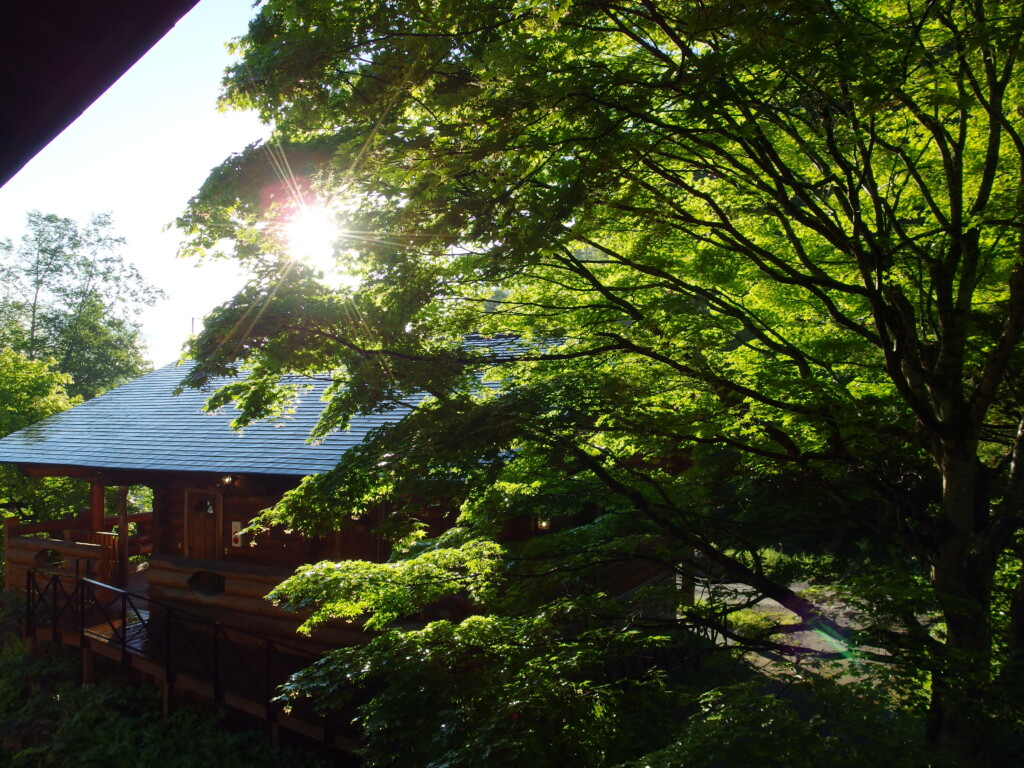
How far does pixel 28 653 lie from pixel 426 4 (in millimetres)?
15415

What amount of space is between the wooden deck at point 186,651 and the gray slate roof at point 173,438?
7.74 feet

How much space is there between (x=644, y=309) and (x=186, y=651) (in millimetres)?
10168

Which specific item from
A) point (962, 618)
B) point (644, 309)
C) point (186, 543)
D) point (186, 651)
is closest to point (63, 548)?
point (186, 543)

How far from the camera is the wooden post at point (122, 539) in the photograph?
1373 centimetres

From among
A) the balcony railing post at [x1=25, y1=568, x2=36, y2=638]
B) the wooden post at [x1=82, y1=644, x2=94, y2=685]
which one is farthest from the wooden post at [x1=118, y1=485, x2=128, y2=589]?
the wooden post at [x1=82, y1=644, x2=94, y2=685]

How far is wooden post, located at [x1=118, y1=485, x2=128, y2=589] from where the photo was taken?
13.7 meters

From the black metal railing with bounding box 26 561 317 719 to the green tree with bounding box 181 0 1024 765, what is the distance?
4489mm

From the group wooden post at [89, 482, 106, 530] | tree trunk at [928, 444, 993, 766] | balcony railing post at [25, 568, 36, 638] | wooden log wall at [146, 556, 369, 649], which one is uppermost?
tree trunk at [928, 444, 993, 766]

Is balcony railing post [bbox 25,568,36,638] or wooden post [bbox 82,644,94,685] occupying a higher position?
balcony railing post [bbox 25,568,36,638]

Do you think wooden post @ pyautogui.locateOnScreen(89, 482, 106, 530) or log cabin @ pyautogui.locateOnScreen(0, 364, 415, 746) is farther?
wooden post @ pyautogui.locateOnScreen(89, 482, 106, 530)

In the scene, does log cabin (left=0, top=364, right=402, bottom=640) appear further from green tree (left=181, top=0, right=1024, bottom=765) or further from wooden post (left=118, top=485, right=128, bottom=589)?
green tree (left=181, top=0, right=1024, bottom=765)

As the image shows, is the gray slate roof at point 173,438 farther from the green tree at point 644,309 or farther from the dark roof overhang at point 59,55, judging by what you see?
the dark roof overhang at point 59,55

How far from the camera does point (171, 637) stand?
11508 millimetres

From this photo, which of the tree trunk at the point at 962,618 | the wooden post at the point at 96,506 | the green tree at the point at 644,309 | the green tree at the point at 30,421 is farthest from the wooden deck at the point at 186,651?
the tree trunk at the point at 962,618
